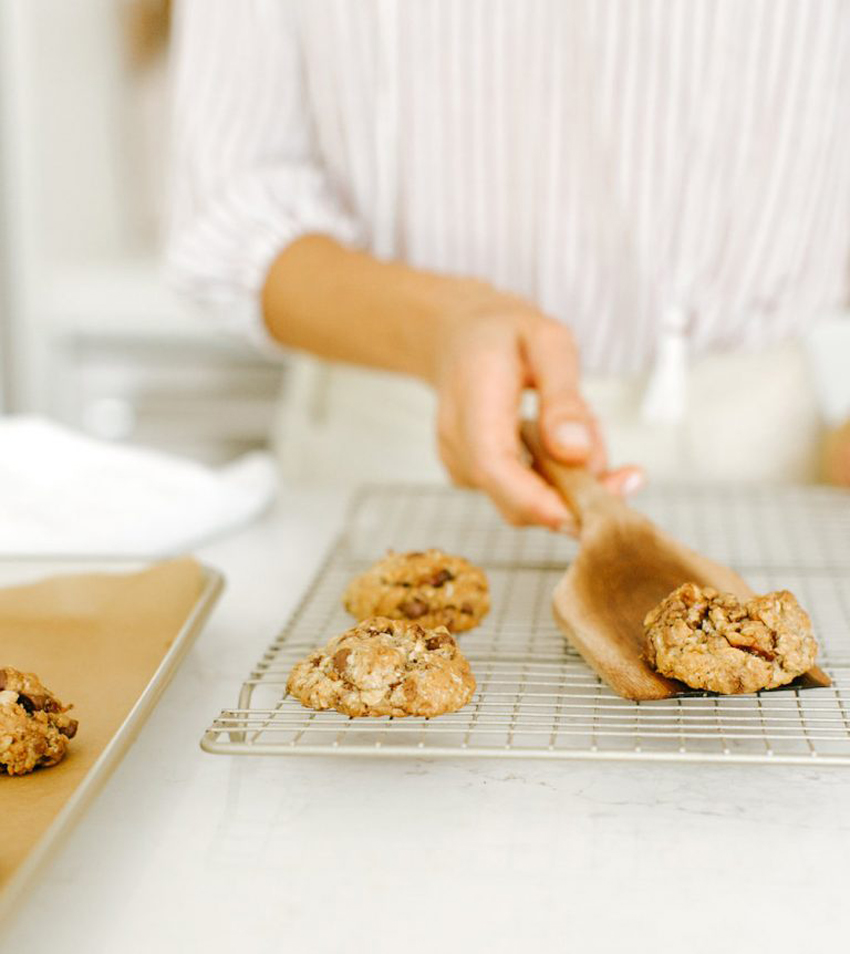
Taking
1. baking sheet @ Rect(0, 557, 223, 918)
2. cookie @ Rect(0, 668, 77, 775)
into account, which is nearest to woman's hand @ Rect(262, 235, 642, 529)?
baking sheet @ Rect(0, 557, 223, 918)

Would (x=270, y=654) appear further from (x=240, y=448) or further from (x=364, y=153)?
(x=240, y=448)

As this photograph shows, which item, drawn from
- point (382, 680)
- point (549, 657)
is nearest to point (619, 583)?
point (549, 657)

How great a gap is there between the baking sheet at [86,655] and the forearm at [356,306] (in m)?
0.35

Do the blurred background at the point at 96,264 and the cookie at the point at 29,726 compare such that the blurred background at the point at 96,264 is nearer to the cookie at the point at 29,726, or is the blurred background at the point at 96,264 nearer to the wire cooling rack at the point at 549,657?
the wire cooling rack at the point at 549,657

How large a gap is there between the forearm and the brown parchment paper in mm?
354

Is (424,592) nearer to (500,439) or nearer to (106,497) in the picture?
(500,439)

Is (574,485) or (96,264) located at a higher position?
(574,485)

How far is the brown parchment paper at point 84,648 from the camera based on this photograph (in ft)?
1.87

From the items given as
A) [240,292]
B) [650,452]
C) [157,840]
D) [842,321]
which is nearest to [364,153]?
[240,292]

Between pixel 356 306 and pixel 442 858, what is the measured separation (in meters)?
0.71

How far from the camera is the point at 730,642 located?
69 cm

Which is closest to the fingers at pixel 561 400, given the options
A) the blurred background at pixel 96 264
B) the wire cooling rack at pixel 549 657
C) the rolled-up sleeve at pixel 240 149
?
the wire cooling rack at pixel 549 657

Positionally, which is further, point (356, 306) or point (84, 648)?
point (356, 306)

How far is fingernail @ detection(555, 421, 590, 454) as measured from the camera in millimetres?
907
